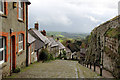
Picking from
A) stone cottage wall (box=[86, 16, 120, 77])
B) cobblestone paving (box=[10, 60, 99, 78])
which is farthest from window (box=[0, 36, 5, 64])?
stone cottage wall (box=[86, 16, 120, 77])

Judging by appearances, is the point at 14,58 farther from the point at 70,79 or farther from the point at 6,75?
the point at 70,79

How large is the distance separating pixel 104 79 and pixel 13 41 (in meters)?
6.65

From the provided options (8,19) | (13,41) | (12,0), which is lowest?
(13,41)

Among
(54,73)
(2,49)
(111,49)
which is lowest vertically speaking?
(54,73)

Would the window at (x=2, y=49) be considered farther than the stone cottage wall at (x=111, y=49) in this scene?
No

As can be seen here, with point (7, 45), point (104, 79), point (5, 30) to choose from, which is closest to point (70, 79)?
point (104, 79)

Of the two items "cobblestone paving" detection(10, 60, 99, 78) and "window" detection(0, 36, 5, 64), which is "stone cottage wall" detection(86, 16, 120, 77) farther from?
"window" detection(0, 36, 5, 64)

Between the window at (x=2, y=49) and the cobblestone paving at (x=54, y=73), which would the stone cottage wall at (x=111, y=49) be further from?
the window at (x=2, y=49)

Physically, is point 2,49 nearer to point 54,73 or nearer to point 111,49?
point 54,73

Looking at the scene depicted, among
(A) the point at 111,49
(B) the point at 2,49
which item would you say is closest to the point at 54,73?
(B) the point at 2,49

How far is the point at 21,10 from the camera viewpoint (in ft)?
31.4

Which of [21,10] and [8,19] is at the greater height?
[21,10]

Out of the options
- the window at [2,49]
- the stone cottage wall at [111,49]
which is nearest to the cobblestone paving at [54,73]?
the window at [2,49]

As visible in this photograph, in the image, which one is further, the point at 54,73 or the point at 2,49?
the point at 54,73
